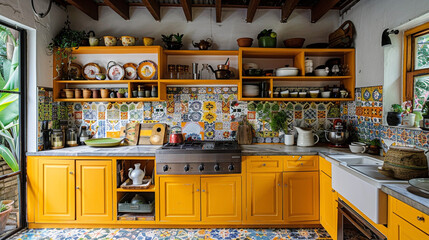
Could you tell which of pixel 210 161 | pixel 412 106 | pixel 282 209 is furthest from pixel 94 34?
pixel 412 106

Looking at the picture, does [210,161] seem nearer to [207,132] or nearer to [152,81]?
[207,132]

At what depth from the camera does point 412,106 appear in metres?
2.43

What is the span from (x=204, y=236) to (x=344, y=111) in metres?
2.43

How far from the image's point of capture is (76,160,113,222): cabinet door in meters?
2.88

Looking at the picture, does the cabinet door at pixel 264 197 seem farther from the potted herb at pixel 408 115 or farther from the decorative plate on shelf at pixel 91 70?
the decorative plate on shelf at pixel 91 70

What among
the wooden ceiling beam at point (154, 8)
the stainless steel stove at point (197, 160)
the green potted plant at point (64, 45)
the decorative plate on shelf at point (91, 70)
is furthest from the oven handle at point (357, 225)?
the green potted plant at point (64, 45)

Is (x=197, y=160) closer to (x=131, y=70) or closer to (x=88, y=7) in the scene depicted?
(x=131, y=70)

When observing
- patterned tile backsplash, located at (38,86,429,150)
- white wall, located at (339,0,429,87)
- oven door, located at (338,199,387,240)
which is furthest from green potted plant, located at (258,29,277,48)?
oven door, located at (338,199,387,240)

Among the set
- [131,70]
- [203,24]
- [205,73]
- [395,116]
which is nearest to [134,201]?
[131,70]

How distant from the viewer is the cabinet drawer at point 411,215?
1422 mm

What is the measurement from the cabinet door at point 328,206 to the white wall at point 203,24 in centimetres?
191

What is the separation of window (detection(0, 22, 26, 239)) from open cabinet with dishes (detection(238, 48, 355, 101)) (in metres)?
2.57

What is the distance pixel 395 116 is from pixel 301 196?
1260 mm

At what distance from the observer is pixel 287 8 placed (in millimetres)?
3150
